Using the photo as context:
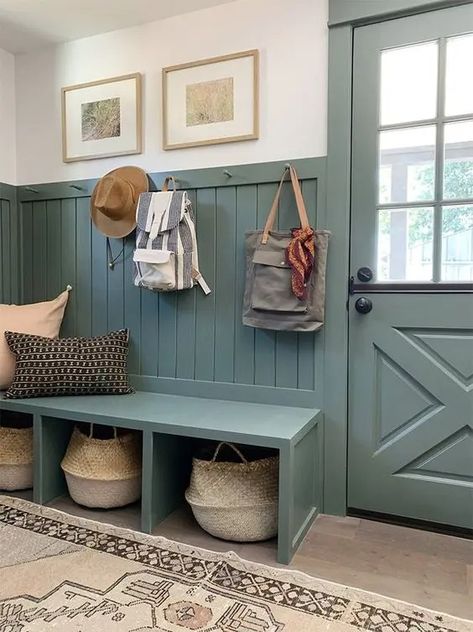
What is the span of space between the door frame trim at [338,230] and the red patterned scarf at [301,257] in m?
0.12

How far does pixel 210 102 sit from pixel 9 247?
141cm

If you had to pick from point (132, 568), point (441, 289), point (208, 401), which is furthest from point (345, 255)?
point (132, 568)

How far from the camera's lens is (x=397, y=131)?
1998 mm

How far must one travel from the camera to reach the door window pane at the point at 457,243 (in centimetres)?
191

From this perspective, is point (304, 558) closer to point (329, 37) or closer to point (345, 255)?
point (345, 255)

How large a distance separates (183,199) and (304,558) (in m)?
1.56

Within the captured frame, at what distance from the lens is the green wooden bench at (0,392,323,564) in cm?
176

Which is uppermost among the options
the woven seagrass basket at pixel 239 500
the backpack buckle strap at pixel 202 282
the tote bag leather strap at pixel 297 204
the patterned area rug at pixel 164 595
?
the tote bag leather strap at pixel 297 204

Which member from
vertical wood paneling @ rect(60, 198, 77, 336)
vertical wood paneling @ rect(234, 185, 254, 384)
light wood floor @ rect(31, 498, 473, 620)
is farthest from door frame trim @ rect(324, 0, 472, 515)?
vertical wood paneling @ rect(60, 198, 77, 336)

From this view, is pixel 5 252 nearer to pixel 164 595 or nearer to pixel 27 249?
→ pixel 27 249

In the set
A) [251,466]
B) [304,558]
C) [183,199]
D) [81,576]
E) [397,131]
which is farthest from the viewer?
[183,199]

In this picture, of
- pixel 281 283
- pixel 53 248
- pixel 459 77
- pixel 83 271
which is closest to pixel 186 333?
pixel 281 283

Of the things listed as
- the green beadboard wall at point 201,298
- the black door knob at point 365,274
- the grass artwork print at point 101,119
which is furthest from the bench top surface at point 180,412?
the grass artwork print at point 101,119

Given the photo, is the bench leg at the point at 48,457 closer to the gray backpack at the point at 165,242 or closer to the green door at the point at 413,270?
the gray backpack at the point at 165,242
